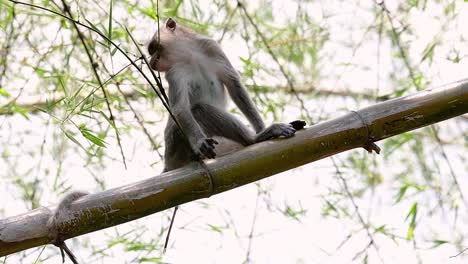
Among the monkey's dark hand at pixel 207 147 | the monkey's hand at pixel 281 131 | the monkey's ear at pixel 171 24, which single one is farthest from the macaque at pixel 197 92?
the monkey's hand at pixel 281 131

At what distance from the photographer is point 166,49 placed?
16.2 ft

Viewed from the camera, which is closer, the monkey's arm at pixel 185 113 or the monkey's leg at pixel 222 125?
the monkey's arm at pixel 185 113

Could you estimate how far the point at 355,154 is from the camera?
19.8 feet

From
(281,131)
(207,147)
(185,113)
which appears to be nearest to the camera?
(281,131)

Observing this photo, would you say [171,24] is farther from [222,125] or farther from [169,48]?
[222,125]

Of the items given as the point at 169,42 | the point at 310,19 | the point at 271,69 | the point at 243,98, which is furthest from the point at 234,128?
the point at 310,19

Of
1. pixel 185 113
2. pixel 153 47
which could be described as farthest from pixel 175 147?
pixel 153 47

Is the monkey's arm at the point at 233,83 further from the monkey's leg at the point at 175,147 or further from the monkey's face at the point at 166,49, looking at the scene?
the monkey's leg at the point at 175,147

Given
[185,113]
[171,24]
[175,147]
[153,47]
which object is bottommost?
[175,147]

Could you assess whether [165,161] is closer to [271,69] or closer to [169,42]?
[169,42]

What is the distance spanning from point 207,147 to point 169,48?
1205mm

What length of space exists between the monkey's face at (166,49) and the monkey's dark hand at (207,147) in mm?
979

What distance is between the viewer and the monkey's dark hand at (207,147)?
390 centimetres

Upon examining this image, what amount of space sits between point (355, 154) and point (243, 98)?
5.16 ft
